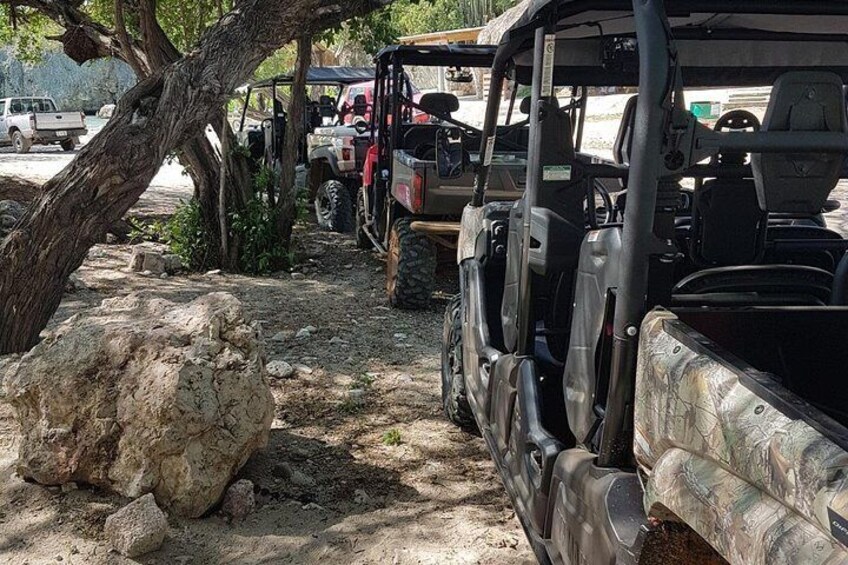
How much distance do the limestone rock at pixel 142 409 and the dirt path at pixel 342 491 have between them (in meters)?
0.15

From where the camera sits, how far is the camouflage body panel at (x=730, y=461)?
58.1 inches

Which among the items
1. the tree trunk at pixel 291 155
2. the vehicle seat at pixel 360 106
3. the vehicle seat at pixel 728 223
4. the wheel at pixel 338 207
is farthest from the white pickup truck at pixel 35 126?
the vehicle seat at pixel 728 223

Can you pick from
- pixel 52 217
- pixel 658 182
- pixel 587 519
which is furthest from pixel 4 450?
pixel 658 182

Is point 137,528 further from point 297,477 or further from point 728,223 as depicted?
point 728,223

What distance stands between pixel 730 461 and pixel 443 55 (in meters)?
6.02

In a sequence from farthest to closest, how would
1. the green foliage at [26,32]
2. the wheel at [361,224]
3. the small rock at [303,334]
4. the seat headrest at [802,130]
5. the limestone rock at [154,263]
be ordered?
1. the green foliage at [26,32]
2. the wheel at [361,224]
3. the limestone rock at [154,263]
4. the small rock at [303,334]
5. the seat headrest at [802,130]

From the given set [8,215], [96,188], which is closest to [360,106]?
[8,215]

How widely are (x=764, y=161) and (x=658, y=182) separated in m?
0.31

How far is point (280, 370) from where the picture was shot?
546cm

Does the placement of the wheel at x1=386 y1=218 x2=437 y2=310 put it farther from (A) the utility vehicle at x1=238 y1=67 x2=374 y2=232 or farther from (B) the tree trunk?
(A) the utility vehicle at x1=238 y1=67 x2=374 y2=232

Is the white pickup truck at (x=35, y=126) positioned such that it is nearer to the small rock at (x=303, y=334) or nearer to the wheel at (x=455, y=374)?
the small rock at (x=303, y=334)

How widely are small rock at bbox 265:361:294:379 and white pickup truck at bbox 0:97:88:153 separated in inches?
879

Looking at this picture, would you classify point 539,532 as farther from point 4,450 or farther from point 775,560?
point 4,450

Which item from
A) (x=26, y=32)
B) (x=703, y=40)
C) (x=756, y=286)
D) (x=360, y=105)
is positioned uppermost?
(x=26, y=32)
